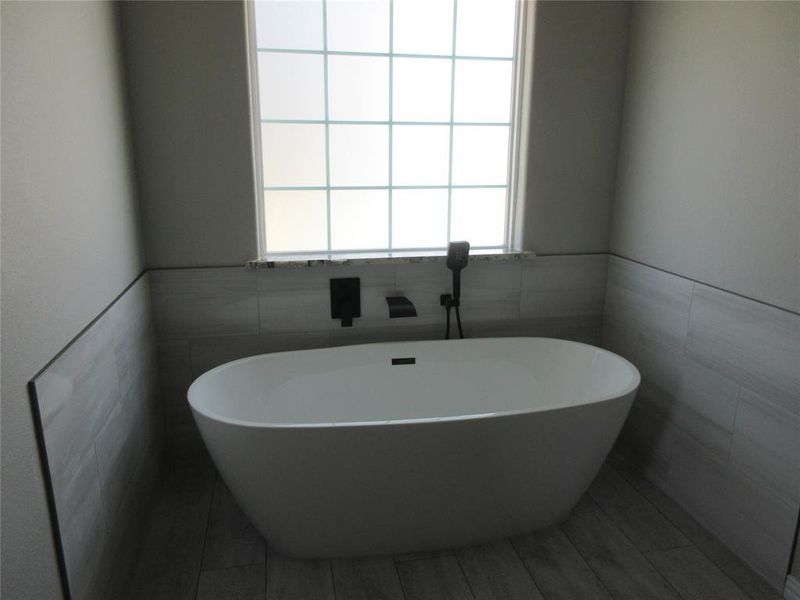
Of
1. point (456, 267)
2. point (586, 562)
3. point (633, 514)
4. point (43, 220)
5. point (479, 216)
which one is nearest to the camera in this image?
point (43, 220)

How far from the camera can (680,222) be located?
2.23 metres

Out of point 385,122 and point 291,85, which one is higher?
point 291,85

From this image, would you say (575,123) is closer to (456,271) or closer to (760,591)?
(456,271)

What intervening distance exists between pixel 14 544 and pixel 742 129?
2.31 m

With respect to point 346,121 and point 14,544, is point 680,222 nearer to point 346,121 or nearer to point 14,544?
point 346,121

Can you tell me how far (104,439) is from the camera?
5.58ft

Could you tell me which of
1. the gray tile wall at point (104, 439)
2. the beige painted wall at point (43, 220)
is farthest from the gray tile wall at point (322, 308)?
the beige painted wall at point (43, 220)

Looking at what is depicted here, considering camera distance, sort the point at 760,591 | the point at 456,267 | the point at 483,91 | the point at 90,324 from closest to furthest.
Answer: the point at 90,324
the point at 760,591
the point at 456,267
the point at 483,91

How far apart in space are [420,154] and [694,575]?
1958mm

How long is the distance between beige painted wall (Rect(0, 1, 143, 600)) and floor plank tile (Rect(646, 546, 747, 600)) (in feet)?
5.96

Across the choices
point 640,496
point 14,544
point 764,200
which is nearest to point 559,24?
point 764,200

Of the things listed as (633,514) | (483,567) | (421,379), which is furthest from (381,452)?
(633,514)

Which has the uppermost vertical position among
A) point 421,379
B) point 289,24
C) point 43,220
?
point 289,24

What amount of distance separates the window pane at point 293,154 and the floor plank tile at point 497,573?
64.5 inches
